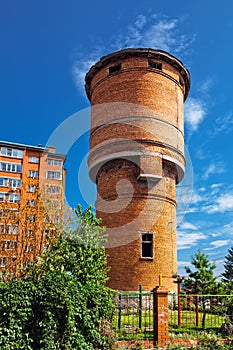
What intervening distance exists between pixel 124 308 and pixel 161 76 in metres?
11.4

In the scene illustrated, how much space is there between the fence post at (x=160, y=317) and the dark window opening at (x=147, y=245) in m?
6.32

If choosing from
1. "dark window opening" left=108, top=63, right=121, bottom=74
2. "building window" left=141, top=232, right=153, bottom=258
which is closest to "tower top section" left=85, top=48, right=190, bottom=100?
"dark window opening" left=108, top=63, right=121, bottom=74

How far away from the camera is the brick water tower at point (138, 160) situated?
16422 millimetres

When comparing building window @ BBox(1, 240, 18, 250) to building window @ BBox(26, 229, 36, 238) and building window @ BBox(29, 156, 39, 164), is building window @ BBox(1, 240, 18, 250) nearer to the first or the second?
building window @ BBox(26, 229, 36, 238)

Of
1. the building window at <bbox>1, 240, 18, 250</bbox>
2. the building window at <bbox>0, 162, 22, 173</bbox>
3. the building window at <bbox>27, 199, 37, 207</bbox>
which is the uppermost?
the building window at <bbox>0, 162, 22, 173</bbox>

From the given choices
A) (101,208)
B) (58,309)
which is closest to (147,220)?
(101,208)

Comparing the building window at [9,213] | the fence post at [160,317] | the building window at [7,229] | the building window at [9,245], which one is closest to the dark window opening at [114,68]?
the building window at [9,213]

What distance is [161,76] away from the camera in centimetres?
1833

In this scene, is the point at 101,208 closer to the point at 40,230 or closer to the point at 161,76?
the point at 40,230

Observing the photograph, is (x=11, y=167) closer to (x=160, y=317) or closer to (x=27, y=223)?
(x=27, y=223)

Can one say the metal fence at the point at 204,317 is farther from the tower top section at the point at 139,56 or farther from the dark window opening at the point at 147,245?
the tower top section at the point at 139,56

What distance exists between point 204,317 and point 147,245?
5.59m

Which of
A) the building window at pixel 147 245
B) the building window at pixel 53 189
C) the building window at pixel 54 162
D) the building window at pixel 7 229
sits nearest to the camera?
the building window at pixel 147 245

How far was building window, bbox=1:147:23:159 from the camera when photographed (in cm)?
4781
